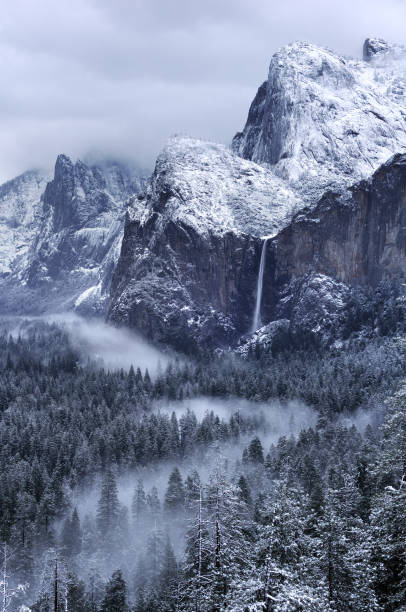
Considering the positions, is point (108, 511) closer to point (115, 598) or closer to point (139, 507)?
point (139, 507)

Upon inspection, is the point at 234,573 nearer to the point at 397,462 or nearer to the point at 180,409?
the point at 397,462

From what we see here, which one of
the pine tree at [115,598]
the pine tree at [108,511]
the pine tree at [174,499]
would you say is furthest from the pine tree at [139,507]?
the pine tree at [115,598]

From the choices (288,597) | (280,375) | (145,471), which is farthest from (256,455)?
(288,597)

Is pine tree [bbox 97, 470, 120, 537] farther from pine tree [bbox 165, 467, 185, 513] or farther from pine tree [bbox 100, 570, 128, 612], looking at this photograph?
pine tree [bbox 100, 570, 128, 612]

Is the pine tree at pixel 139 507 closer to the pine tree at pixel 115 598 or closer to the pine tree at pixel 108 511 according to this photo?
the pine tree at pixel 108 511

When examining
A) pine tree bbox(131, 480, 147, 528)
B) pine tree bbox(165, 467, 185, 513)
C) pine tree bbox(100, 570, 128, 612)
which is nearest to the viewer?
pine tree bbox(100, 570, 128, 612)

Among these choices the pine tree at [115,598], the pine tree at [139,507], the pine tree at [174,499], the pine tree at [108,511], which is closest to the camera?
the pine tree at [115,598]

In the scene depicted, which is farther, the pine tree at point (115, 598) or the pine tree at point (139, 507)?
the pine tree at point (139, 507)

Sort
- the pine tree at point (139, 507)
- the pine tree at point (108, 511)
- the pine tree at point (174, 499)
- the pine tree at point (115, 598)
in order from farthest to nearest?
the pine tree at point (139, 507) → the pine tree at point (174, 499) → the pine tree at point (108, 511) → the pine tree at point (115, 598)

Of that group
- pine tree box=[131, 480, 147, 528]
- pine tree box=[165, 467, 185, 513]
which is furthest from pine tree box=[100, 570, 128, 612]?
pine tree box=[131, 480, 147, 528]

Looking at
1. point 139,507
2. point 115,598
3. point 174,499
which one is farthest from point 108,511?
point 115,598

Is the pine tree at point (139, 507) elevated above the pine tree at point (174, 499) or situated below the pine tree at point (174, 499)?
below
